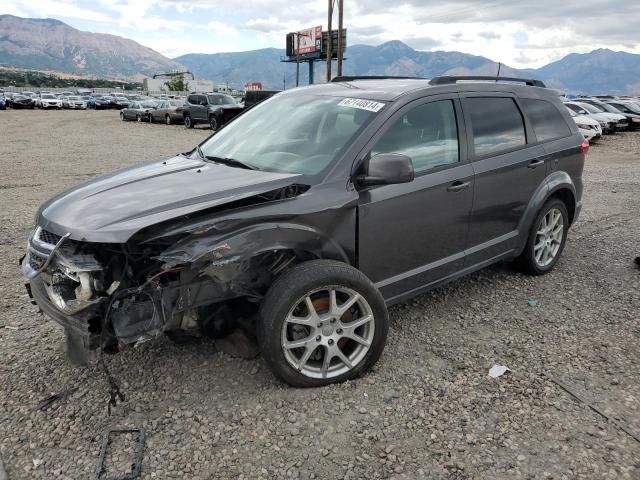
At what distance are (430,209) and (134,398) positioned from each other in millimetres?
2246

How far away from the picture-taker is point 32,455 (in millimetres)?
2590

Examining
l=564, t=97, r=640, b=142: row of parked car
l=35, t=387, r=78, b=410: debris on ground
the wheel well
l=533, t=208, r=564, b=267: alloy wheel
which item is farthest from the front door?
l=564, t=97, r=640, b=142: row of parked car

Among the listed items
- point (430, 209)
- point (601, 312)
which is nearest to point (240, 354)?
point (430, 209)

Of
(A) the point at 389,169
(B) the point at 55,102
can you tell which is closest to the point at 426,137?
(A) the point at 389,169

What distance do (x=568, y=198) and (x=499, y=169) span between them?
1.35 m

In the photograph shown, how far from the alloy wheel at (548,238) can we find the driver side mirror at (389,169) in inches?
86.5

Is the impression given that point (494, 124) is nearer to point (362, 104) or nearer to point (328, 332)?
point (362, 104)

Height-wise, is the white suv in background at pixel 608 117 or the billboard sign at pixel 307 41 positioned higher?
the billboard sign at pixel 307 41

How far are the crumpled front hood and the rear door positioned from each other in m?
1.60

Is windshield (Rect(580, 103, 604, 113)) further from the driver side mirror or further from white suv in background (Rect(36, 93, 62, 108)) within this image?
white suv in background (Rect(36, 93, 62, 108))

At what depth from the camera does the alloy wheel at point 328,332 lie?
301 cm

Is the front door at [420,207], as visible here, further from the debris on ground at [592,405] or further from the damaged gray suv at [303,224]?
the debris on ground at [592,405]

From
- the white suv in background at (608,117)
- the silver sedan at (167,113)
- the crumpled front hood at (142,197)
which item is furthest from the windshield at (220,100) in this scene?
the crumpled front hood at (142,197)

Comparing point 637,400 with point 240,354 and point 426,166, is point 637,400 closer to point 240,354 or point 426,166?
point 426,166
